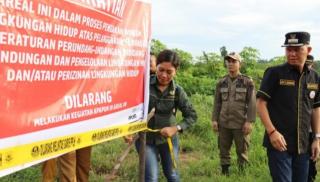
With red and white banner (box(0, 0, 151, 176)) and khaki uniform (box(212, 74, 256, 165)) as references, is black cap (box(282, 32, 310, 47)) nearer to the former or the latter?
red and white banner (box(0, 0, 151, 176))

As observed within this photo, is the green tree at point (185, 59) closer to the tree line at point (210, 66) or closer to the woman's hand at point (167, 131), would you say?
the tree line at point (210, 66)

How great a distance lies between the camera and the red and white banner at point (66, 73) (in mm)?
2043

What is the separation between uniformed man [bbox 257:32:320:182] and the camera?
367 cm

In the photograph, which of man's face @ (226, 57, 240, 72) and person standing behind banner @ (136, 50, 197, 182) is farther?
man's face @ (226, 57, 240, 72)

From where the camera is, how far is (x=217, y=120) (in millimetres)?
6188

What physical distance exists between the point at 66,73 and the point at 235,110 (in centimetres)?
377

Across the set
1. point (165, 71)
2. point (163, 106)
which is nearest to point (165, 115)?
point (163, 106)

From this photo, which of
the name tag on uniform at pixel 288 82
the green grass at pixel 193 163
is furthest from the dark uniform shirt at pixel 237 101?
the name tag on uniform at pixel 288 82

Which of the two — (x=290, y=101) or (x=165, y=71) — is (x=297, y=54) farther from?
(x=165, y=71)

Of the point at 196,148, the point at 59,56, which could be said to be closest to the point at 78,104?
the point at 59,56

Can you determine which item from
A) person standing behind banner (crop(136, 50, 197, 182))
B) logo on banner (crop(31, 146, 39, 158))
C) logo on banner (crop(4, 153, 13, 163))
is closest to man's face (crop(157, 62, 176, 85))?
person standing behind banner (crop(136, 50, 197, 182))

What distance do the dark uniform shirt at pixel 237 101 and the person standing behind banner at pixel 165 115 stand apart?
203 cm

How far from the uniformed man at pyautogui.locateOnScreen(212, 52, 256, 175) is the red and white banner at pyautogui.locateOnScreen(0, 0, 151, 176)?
108 inches

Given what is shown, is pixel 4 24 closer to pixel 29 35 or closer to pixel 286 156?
pixel 29 35
